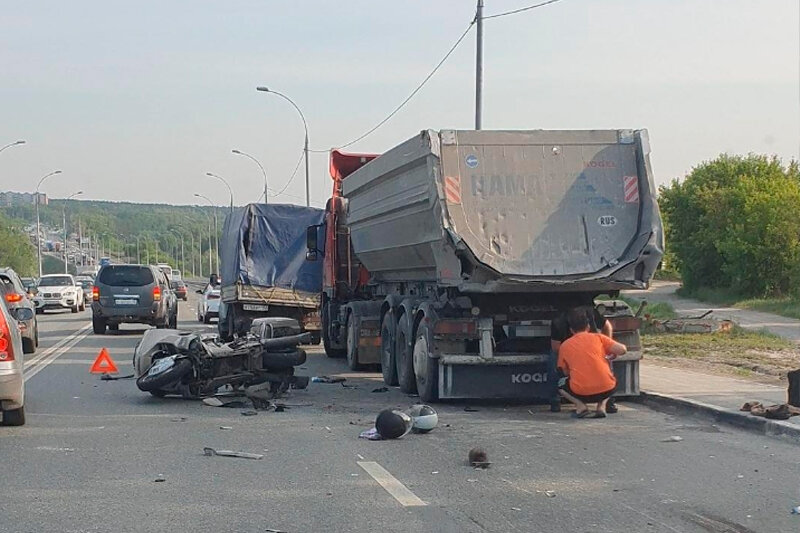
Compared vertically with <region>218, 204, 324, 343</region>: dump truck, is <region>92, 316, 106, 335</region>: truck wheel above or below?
below

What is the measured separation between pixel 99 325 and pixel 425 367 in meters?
17.7

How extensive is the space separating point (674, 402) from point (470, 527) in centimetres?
652

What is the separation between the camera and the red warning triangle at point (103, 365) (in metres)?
17.6

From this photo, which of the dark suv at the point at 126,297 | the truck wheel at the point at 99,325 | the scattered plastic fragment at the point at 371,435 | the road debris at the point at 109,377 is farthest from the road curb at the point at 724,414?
the truck wheel at the point at 99,325

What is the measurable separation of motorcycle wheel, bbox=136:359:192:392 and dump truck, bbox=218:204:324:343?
8.80 m

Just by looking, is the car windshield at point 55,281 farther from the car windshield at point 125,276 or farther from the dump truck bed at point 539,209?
the dump truck bed at point 539,209

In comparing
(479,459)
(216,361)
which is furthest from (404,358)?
(479,459)

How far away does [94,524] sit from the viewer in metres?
7.24

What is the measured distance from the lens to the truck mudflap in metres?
13.1

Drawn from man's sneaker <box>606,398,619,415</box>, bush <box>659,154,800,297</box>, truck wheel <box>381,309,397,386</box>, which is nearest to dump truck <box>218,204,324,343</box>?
truck wheel <box>381,309,397,386</box>

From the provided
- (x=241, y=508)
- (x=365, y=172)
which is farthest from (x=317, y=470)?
(x=365, y=172)

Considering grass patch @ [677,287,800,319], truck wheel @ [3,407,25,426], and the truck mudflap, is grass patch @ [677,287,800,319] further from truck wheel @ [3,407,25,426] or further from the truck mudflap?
truck wheel @ [3,407,25,426]

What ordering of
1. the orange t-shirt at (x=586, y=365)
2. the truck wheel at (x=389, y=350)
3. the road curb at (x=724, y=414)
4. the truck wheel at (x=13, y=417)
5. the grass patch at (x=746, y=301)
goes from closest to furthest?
1. the road curb at (x=724, y=414)
2. the truck wheel at (x=13, y=417)
3. the orange t-shirt at (x=586, y=365)
4. the truck wheel at (x=389, y=350)
5. the grass patch at (x=746, y=301)

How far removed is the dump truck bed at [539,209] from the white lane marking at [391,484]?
3.70 metres
